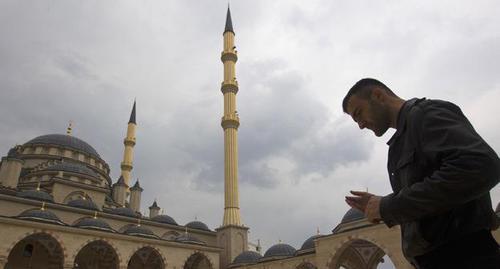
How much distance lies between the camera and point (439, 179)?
142 cm

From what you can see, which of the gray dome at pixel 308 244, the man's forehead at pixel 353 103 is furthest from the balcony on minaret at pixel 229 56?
the man's forehead at pixel 353 103

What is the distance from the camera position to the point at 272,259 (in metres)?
25.0

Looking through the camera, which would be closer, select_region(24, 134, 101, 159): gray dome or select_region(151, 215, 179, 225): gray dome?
select_region(151, 215, 179, 225): gray dome

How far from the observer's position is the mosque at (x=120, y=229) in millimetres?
20062

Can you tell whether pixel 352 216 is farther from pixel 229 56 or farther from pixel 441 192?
pixel 441 192

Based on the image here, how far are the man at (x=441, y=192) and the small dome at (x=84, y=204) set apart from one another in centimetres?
2743

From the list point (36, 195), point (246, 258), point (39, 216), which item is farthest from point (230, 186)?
point (36, 195)

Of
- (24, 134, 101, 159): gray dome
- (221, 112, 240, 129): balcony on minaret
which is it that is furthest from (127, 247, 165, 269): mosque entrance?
(24, 134, 101, 159): gray dome

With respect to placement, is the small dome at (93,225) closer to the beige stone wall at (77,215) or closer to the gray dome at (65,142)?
the beige stone wall at (77,215)

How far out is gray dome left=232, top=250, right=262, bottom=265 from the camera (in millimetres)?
25955

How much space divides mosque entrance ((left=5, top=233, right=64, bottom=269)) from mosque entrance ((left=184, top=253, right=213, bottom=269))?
8.76m

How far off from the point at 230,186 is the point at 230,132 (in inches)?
164

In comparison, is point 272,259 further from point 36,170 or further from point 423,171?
point 423,171

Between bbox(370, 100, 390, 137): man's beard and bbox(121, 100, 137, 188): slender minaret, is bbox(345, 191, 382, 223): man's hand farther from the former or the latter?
bbox(121, 100, 137, 188): slender minaret
